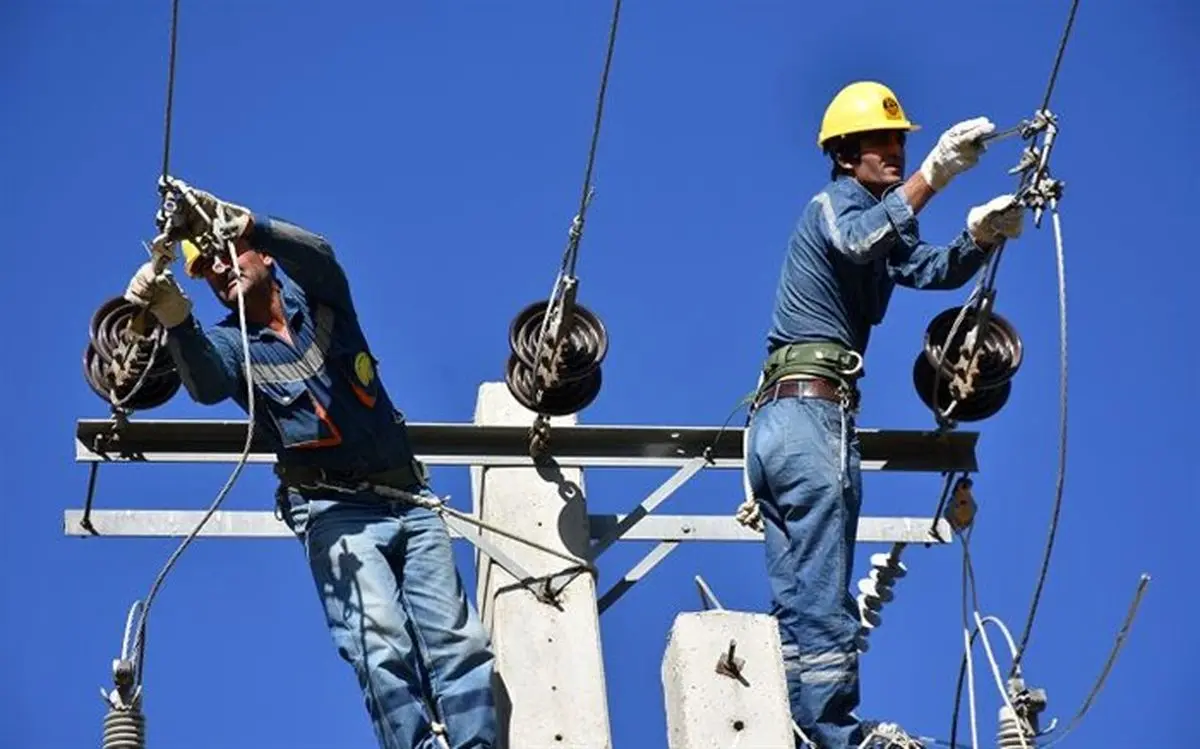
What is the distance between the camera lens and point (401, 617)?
41.4 ft

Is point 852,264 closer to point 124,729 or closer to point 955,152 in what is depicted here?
point 955,152

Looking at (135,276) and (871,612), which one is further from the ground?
(135,276)

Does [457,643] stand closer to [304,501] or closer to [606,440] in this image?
[304,501]

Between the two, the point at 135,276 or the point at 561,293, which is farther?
the point at 561,293

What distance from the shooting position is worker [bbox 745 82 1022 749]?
12.6 m

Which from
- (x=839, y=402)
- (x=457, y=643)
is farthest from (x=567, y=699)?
(x=839, y=402)

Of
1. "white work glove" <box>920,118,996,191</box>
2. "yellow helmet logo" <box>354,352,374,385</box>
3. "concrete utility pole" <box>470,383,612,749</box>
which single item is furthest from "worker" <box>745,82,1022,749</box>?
"yellow helmet logo" <box>354,352,374,385</box>

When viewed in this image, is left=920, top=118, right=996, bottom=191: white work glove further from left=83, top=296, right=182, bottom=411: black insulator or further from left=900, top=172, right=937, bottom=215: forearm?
left=83, top=296, right=182, bottom=411: black insulator

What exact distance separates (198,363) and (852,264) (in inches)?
97.9

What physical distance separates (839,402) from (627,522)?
1.40 meters

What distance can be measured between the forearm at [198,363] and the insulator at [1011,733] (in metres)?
3.03

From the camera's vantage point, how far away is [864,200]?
44.1 ft

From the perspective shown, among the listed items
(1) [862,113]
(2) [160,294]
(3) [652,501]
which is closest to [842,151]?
(1) [862,113]

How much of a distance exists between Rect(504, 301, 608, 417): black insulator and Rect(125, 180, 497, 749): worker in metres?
0.86
